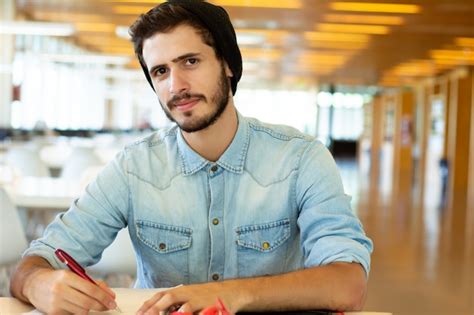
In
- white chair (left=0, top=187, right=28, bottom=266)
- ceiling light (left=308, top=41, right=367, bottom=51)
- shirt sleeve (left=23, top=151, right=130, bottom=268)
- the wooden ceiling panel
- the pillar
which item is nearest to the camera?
shirt sleeve (left=23, top=151, right=130, bottom=268)

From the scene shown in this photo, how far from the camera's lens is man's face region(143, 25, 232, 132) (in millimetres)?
1651

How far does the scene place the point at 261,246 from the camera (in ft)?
5.68

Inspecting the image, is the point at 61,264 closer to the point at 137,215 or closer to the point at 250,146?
the point at 137,215

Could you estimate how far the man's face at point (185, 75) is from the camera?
1.65 m

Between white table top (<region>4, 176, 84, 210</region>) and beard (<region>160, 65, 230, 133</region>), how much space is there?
6.89 ft

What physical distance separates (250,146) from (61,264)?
502 millimetres

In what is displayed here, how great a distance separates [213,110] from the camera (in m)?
1.69

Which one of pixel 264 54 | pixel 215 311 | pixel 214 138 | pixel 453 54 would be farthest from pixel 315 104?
pixel 215 311

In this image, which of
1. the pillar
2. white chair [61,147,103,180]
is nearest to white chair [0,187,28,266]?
white chair [61,147,103,180]

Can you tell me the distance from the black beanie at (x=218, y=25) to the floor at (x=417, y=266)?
310cm

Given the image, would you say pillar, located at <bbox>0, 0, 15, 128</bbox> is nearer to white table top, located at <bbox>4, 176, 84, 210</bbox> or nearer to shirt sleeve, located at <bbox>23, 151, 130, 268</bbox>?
white table top, located at <bbox>4, 176, 84, 210</bbox>

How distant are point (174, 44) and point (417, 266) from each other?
4.88m

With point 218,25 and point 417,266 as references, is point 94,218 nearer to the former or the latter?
point 218,25

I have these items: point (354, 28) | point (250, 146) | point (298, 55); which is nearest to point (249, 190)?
point (250, 146)
